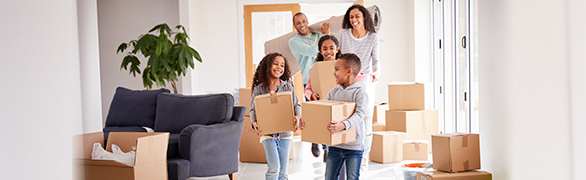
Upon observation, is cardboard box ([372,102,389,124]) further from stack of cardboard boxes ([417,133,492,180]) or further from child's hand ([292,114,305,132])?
child's hand ([292,114,305,132])

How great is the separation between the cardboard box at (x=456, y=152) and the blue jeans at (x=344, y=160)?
429 mm

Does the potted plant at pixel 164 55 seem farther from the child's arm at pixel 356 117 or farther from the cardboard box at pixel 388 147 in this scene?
the child's arm at pixel 356 117

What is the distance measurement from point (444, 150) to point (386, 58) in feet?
13.2

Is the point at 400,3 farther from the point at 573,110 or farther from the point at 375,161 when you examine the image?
the point at 573,110

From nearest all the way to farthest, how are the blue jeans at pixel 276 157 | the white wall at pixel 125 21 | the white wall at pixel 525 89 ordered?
the white wall at pixel 525 89
the blue jeans at pixel 276 157
the white wall at pixel 125 21

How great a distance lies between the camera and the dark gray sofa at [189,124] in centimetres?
312

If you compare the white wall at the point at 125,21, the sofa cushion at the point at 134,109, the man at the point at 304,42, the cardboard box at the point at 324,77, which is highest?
the white wall at the point at 125,21

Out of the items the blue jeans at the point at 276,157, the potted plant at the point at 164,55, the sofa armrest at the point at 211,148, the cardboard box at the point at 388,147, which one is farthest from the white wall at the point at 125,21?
the blue jeans at the point at 276,157

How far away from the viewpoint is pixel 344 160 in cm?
227

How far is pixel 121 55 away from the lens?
6.70 meters

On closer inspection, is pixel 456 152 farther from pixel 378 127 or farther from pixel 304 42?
pixel 378 127

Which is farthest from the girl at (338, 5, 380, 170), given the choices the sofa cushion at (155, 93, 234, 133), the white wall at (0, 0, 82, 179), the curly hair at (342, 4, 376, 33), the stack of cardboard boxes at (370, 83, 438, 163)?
the white wall at (0, 0, 82, 179)

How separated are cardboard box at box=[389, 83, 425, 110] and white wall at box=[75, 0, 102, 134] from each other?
292cm

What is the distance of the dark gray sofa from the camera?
312 centimetres
